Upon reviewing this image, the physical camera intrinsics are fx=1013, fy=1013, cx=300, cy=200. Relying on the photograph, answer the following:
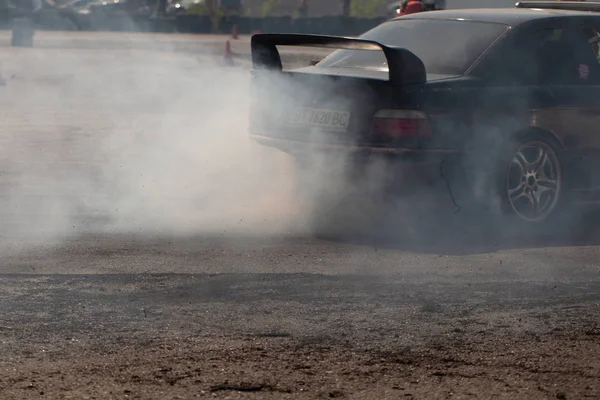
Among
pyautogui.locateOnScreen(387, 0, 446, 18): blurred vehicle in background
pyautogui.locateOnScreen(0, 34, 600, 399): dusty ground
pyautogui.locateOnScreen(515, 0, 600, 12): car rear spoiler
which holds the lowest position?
pyautogui.locateOnScreen(0, 34, 600, 399): dusty ground

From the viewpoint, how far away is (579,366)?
3.71 m

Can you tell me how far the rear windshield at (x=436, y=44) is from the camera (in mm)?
6344

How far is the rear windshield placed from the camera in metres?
6.34

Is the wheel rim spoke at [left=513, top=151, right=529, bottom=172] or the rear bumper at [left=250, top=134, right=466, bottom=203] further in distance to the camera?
the wheel rim spoke at [left=513, top=151, right=529, bottom=172]

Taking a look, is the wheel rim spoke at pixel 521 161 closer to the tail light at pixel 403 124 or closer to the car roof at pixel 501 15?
the tail light at pixel 403 124

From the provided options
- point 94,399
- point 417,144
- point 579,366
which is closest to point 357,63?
point 417,144

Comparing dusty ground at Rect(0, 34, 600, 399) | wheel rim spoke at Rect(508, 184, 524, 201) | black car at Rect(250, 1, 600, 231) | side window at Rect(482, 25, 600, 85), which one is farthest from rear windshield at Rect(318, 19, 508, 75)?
dusty ground at Rect(0, 34, 600, 399)

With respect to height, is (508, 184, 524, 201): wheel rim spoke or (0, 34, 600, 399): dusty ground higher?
Answer: (508, 184, 524, 201): wheel rim spoke

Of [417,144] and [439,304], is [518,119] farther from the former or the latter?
[439,304]

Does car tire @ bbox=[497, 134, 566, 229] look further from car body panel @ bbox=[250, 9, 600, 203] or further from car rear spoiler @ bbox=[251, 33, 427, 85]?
car rear spoiler @ bbox=[251, 33, 427, 85]

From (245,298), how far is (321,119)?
6.23ft

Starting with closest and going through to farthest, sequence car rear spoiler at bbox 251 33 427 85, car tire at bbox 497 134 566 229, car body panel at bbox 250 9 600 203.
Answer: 1. car rear spoiler at bbox 251 33 427 85
2. car body panel at bbox 250 9 600 203
3. car tire at bbox 497 134 566 229

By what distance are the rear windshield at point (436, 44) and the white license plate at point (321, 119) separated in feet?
1.71

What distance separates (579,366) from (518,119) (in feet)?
9.19
